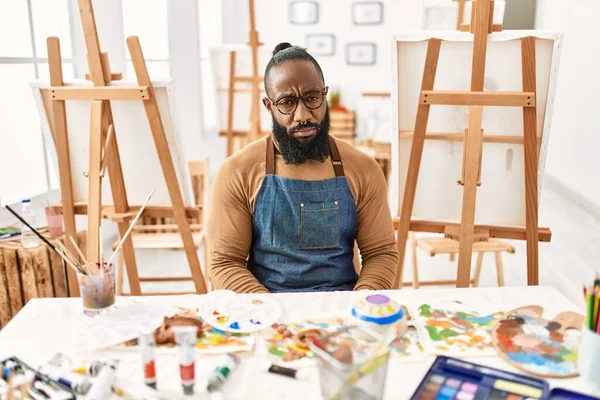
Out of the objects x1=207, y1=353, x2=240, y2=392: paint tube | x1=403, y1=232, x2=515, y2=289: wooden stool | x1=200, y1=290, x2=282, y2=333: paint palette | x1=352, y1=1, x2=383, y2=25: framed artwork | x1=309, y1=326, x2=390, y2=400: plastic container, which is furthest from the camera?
x1=352, y1=1, x2=383, y2=25: framed artwork

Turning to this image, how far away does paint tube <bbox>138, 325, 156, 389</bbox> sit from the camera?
37.6 inches

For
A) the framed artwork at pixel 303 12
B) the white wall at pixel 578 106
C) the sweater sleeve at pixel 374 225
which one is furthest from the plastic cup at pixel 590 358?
the framed artwork at pixel 303 12

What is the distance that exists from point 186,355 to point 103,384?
0.16 metres

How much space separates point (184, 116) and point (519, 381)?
4.59 metres

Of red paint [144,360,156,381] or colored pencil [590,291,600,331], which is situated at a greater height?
colored pencil [590,291,600,331]

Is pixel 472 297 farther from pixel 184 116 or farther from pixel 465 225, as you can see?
pixel 184 116

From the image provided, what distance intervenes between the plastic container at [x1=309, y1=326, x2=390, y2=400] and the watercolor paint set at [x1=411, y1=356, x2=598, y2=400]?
0.33 feet

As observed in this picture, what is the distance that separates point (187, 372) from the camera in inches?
38.2

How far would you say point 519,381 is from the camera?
3.30 feet

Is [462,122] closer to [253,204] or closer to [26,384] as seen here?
[253,204]

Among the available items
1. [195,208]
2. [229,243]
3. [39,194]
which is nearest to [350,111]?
[39,194]

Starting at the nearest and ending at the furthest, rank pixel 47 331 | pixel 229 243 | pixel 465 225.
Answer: pixel 47 331 < pixel 229 243 < pixel 465 225

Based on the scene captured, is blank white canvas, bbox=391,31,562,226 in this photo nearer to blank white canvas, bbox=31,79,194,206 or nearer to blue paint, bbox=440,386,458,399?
blank white canvas, bbox=31,79,194,206

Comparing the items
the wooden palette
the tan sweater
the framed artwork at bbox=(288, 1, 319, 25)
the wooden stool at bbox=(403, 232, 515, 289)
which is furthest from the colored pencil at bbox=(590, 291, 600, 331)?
the framed artwork at bbox=(288, 1, 319, 25)
